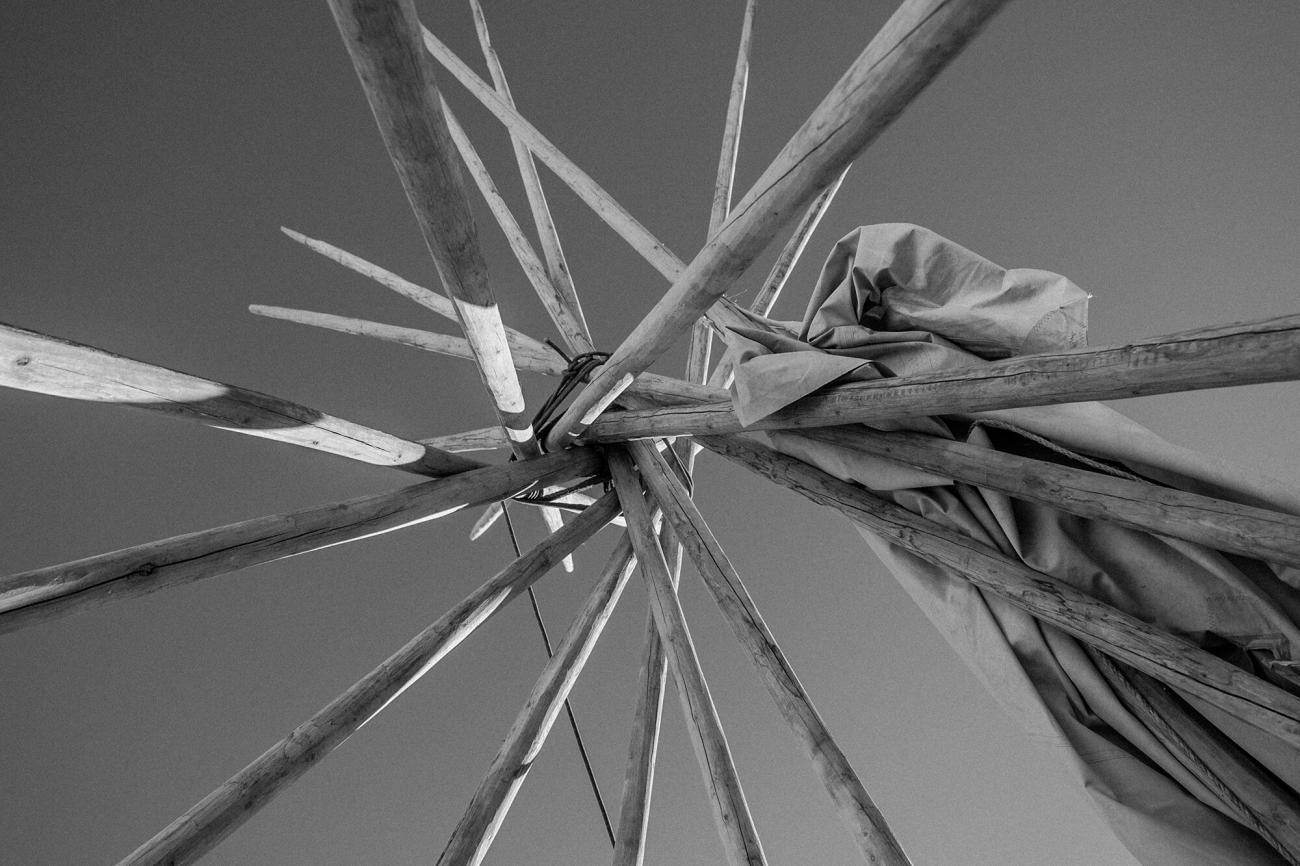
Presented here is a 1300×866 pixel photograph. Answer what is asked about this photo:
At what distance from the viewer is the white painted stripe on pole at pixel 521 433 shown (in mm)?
3029

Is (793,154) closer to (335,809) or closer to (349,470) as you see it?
(349,470)

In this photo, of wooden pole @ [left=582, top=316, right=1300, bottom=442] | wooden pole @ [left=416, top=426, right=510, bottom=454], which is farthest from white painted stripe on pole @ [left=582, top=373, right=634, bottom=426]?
wooden pole @ [left=416, top=426, right=510, bottom=454]

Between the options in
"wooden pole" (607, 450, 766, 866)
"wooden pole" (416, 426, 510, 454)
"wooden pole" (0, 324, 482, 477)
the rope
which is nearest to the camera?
"wooden pole" (0, 324, 482, 477)

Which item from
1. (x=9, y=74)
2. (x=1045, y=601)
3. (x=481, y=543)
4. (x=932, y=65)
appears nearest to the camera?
(x=932, y=65)

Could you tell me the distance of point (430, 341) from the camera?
13.7 ft

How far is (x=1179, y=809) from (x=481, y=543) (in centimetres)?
741

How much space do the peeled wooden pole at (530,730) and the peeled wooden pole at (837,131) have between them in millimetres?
1690

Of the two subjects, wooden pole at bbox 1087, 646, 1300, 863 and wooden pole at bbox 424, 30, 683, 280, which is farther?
wooden pole at bbox 424, 30, 683, 280

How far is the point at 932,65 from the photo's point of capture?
1327 mm

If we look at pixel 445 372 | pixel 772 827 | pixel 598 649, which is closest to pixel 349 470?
pixel 445 372

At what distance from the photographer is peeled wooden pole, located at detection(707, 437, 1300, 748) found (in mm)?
1771

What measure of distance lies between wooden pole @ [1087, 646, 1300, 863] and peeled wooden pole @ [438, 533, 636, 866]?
192 centimetres

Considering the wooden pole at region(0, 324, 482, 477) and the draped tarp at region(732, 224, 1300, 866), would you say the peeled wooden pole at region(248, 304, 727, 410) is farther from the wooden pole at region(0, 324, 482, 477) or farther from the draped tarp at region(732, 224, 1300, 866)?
the draped tarp at region(732, 224, 1300, 866)

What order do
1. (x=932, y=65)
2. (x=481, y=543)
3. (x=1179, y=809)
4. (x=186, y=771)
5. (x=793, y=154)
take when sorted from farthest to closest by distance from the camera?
(x=481, y=543), (x=186, y=771), (x=1179, y=809), (x=793, y=154), (x=932, y=65)
